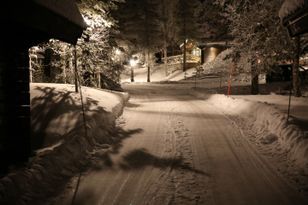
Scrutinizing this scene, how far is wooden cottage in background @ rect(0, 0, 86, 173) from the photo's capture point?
719cm

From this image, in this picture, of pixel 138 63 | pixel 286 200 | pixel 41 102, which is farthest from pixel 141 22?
pixel 286 200

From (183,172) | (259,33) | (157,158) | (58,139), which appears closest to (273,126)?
(157,158)

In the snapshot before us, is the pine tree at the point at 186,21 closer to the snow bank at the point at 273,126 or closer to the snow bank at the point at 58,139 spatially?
the snow bank at the point at 273,126

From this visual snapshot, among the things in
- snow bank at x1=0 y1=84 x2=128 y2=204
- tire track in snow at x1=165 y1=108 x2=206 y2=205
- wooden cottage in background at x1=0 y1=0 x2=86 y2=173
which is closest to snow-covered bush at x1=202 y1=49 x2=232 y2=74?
snow bank at x1=0 y1=84 x2=128 y2=204

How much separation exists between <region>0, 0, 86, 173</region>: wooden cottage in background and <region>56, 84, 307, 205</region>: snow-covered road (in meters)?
1.54

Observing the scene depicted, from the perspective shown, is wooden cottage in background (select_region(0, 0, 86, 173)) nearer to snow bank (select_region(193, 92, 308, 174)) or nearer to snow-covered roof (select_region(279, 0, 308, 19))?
snow-covered roof (select_region(279, 0, 308, 19))

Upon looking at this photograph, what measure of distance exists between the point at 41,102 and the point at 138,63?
171ft

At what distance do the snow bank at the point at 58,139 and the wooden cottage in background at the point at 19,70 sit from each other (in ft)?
1.62

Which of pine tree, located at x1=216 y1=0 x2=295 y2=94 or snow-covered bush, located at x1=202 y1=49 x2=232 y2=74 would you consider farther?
snow-covered bush, located at x1=202 y1=49 x2=232 y2=74

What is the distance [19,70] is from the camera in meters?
7.77

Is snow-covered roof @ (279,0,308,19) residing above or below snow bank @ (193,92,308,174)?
above

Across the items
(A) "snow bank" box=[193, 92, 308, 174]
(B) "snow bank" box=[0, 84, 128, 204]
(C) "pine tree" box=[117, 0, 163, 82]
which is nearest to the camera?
(B) "snow bank" box=[0, 84, 128, 204]

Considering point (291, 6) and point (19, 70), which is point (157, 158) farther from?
point (291, 6)

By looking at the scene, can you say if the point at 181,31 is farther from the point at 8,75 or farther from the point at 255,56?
the point at 8,75
